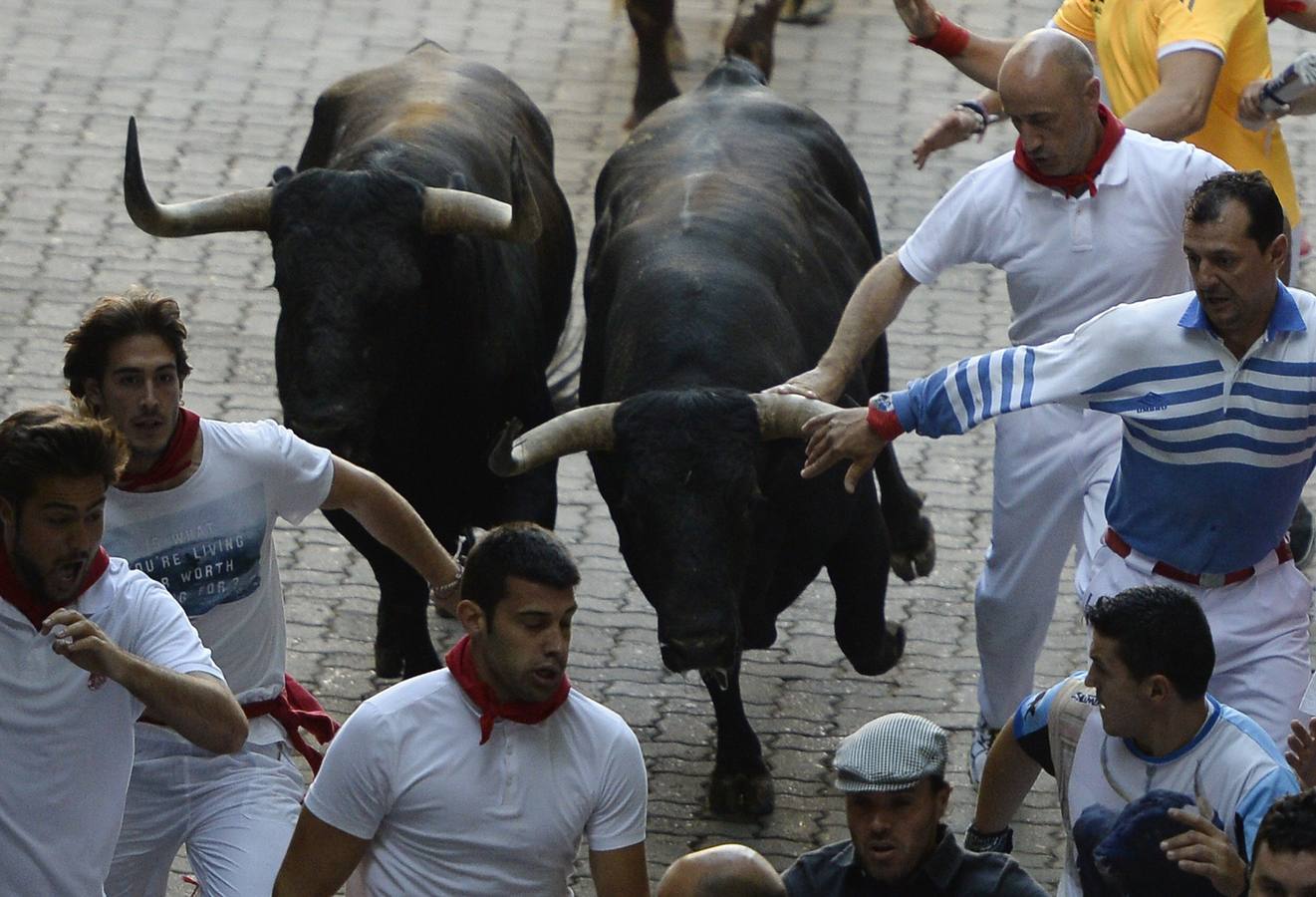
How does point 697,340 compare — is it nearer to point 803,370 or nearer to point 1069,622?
point 803,370

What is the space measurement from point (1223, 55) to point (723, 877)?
14.0ft

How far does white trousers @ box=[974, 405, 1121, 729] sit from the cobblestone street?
0.53 metres

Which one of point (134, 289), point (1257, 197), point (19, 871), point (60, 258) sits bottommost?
point (60, 258)

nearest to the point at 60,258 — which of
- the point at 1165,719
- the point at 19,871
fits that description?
the point at 19,871

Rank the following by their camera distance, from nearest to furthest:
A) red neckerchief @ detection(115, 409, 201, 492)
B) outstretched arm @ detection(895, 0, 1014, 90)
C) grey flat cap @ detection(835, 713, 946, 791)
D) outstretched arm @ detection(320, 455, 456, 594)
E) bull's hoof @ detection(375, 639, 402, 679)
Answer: grey flat cap @ detection(835, 713, 946, 791)
red neckerchief @ detection(115, 409, 201, 492)
outstretched arm @ detection(320, 455, 456, 594)
outstretched arm @ detection(895, 0, 1014, 90)
bull's hoof @ detection(375, 639, 402, 679)

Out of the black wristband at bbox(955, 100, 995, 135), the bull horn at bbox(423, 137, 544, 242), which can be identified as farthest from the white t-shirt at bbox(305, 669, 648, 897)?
the black wristband at bbox(955, 100, 995, 135)

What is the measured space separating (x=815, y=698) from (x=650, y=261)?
166 cm

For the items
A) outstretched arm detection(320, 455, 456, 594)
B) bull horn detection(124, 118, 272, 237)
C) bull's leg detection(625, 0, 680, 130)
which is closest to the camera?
outstretched arm detection(320, 455, 456, 594)

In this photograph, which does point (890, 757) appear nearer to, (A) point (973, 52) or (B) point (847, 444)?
(B) point (847, 444)

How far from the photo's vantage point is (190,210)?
796 cm

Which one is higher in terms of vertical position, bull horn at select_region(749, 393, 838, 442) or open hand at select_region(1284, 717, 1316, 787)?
open hand at select_region(1284, 717, 1316, 787)

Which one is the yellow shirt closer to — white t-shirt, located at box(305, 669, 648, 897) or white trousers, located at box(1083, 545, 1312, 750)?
white trousers, located at box(1083, 545, 1312, 750)

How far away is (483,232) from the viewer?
7621 mm

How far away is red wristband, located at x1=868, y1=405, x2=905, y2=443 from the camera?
5.93 meters
